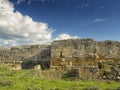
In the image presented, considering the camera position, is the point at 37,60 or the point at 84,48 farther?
the point at 37,60

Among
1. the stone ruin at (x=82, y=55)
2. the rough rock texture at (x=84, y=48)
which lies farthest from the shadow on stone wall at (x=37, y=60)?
the rough rock texture at (x=84, y=48)

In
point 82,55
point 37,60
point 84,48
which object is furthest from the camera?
point 37,60

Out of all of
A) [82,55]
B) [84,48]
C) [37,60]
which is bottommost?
[37,60]

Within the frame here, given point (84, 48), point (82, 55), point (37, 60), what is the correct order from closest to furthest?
point (82, 55), point (84, 48), point (37, 60)

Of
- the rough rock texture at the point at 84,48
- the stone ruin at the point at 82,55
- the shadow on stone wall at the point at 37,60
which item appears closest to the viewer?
the stone ruin at the point at 82,55

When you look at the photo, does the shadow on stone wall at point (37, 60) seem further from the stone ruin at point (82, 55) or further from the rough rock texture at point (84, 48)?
the rough rock texture at point (84, 48)

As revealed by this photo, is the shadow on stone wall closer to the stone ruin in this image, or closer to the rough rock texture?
the stone ruin

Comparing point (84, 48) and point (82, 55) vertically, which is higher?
point (84, 48)

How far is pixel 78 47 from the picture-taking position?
111ft

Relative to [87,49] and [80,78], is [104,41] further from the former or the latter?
[80,78]

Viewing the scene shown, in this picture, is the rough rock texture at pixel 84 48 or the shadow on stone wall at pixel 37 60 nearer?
the rough rock texture at pixel 84 48

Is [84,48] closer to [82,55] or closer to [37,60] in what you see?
[82,55]

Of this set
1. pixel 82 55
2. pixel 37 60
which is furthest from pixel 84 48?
pixel 37 60

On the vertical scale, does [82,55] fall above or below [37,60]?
above
